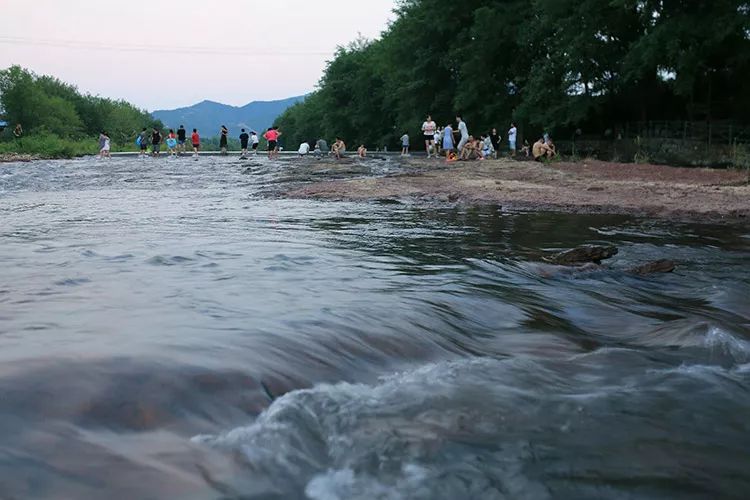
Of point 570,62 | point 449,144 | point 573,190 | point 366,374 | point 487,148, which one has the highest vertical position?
point 570,62

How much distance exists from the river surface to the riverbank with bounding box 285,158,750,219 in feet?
14.8

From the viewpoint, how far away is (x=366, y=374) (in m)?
4.12

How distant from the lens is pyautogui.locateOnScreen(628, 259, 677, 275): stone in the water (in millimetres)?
7246

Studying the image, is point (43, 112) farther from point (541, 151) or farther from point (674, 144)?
point (674, 144)

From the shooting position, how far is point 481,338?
16.6ft

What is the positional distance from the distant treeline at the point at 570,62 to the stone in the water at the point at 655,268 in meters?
20.8

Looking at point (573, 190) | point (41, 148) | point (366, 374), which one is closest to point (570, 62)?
point (573, 190)

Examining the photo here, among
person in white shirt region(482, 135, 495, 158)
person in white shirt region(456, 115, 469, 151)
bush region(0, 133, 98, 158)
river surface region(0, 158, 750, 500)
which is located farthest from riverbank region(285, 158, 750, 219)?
bush region(0, 133, 98, 158)

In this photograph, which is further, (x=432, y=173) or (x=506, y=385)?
(x=432, y=173)

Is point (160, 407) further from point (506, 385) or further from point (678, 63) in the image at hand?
point (678, 63)

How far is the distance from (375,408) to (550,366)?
1.45 meters

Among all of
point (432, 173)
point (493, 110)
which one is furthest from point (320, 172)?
point (493, 110)

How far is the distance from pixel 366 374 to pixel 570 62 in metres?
30.8

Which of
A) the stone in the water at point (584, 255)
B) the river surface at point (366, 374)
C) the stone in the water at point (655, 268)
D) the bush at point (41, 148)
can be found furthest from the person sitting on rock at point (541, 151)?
the bush at point (41, 148)
